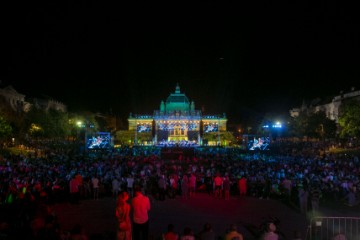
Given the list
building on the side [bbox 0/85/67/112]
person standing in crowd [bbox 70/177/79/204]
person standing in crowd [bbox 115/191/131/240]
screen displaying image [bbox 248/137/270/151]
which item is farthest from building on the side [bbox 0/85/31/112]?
person standing in crowd [bbox 115/191/131/240]

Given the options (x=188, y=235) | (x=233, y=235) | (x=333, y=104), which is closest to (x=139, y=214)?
(x=188, y=235)

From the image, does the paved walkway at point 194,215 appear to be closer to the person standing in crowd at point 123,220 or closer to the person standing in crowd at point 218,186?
the person standing in crowd at point 218,186

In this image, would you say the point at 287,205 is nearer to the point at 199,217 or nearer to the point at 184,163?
the point at 199,217

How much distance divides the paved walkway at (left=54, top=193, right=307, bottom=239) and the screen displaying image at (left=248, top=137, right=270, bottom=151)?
28.5 m

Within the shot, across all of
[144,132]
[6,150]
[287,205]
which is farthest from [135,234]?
[144,132]

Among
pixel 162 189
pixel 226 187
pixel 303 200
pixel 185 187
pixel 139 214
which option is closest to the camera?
pixel 139 214

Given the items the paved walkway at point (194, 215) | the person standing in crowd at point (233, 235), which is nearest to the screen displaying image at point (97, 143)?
the paved walkway at point (194, 215)

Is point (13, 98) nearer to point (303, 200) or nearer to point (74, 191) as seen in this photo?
point (74, 191)

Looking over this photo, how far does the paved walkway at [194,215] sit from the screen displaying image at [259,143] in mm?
28498

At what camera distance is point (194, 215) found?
15641 millimetres

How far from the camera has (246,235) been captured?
12.5 metres

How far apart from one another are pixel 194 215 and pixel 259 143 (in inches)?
1336

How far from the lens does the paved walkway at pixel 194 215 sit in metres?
13.4

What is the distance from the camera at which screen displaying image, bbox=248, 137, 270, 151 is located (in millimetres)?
48188
